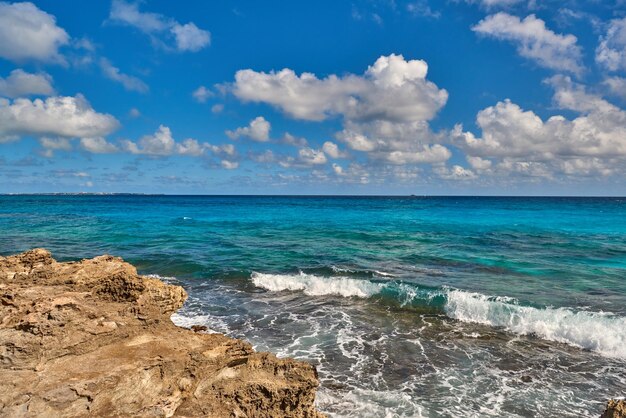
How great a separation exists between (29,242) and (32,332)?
1248 inches

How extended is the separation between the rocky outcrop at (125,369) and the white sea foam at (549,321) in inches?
448

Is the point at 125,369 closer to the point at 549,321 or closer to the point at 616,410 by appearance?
the point at 616,410

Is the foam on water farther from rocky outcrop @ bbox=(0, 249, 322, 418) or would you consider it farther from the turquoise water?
rocky outcrop @ bbox=(0, 249, 322, 418)

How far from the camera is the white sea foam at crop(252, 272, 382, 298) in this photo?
749 inches

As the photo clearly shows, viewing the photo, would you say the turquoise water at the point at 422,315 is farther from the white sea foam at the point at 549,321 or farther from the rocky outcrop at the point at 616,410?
the rocky outcrop at the point at 616,410

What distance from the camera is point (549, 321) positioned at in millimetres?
14461

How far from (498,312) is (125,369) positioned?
14.2m

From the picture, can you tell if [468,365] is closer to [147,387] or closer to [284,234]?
[147,387]

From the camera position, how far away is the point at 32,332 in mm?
6516

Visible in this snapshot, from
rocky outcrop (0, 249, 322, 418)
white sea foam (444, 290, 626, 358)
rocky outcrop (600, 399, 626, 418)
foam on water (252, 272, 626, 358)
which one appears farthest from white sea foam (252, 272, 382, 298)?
rocky outcrop (600, 399, 626, 418)

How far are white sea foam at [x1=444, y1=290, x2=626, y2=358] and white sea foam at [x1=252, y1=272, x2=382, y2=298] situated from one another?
4003 mm

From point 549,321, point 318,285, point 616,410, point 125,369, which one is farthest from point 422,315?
point 125,369

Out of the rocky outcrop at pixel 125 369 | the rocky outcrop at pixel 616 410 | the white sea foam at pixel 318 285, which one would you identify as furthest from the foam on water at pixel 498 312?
the rocky outcrop at pixel 125 369

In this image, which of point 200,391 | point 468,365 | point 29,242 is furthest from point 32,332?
point 29,242
